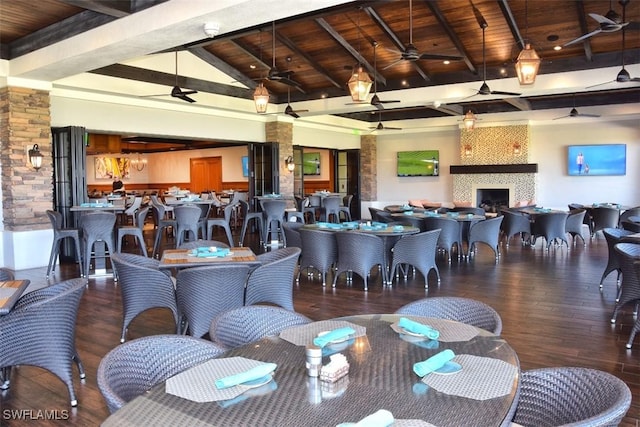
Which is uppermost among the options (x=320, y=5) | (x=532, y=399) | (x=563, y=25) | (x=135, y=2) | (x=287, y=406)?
(x=563, y=25)

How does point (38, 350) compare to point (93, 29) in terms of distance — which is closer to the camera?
point (38, 350)

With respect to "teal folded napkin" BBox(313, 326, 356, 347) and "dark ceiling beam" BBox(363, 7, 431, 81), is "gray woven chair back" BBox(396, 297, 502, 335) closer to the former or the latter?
"teal folded napkin" BBox(313, 326, 356, 347)

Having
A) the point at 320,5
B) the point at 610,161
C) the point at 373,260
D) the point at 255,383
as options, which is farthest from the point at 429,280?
the point at 610,161

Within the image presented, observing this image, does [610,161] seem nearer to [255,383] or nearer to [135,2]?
Result: [135,2]

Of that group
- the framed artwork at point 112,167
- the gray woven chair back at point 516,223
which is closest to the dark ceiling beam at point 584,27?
the gray woven chair back at point 516,223

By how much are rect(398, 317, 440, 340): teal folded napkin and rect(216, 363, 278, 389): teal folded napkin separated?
63cm

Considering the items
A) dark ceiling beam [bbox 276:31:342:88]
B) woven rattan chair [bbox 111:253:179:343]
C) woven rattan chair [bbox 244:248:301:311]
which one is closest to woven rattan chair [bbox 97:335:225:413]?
woven rattan chair [bbox 244:248:301:311]

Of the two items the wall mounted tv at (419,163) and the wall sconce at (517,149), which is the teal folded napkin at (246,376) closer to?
the wall sconce at (517,149)

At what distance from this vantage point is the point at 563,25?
8000mm

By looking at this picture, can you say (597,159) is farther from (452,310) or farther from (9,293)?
(9,293)

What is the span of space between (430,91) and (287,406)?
9903 mm

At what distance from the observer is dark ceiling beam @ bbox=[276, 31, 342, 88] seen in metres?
9.70

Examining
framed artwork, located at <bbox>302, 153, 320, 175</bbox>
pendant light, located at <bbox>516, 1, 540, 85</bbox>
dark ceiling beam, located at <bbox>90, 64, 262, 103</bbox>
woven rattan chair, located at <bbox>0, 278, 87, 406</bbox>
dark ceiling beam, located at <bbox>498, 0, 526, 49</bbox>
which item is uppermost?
dark ceiling beam, located at <bbox>498, 0, 526, 49</bbox>

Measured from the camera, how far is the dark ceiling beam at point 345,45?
28.6 ft
